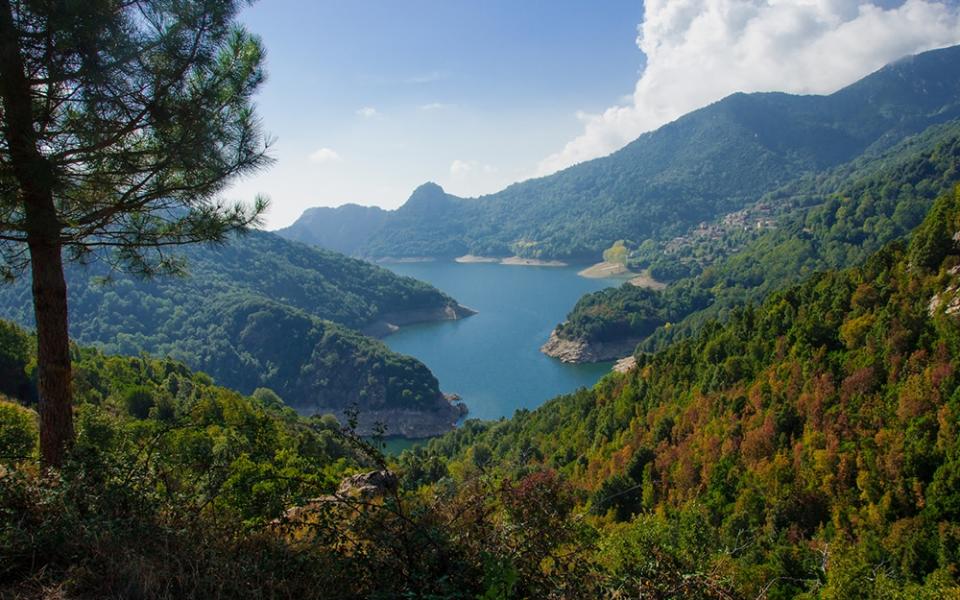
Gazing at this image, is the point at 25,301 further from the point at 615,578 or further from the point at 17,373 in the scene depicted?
the point at 615,578

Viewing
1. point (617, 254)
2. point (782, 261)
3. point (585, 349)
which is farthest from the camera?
point (617, 254)

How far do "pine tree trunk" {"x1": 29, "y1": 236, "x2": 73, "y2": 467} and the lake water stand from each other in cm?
4573

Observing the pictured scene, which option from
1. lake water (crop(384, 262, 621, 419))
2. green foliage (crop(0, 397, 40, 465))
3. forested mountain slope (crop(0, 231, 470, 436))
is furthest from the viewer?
lake water (crop(384, 262, 621, 419))

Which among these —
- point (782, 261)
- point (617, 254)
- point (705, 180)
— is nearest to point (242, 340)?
point (782, 261)

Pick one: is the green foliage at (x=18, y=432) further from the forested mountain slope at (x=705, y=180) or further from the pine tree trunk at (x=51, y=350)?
the forested mountain slope at (x=705, y=180)

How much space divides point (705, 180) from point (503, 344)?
133061 millimetres

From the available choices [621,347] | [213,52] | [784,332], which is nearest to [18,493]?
[213,52]

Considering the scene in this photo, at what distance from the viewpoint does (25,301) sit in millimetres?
55875

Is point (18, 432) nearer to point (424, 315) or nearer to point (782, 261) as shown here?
point (424, 315)

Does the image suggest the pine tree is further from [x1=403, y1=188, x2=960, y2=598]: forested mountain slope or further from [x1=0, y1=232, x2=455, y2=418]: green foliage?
[x1=0, y1=232, x2=455, y2=418]: green foliage

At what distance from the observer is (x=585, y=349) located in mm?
61375

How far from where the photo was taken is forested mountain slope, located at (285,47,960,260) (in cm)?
15538

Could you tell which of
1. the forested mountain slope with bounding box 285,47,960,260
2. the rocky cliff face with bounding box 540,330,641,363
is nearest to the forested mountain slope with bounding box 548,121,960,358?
the rocky cliff face with bounding box 540,330,641,363

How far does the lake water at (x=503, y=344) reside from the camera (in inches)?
2119
